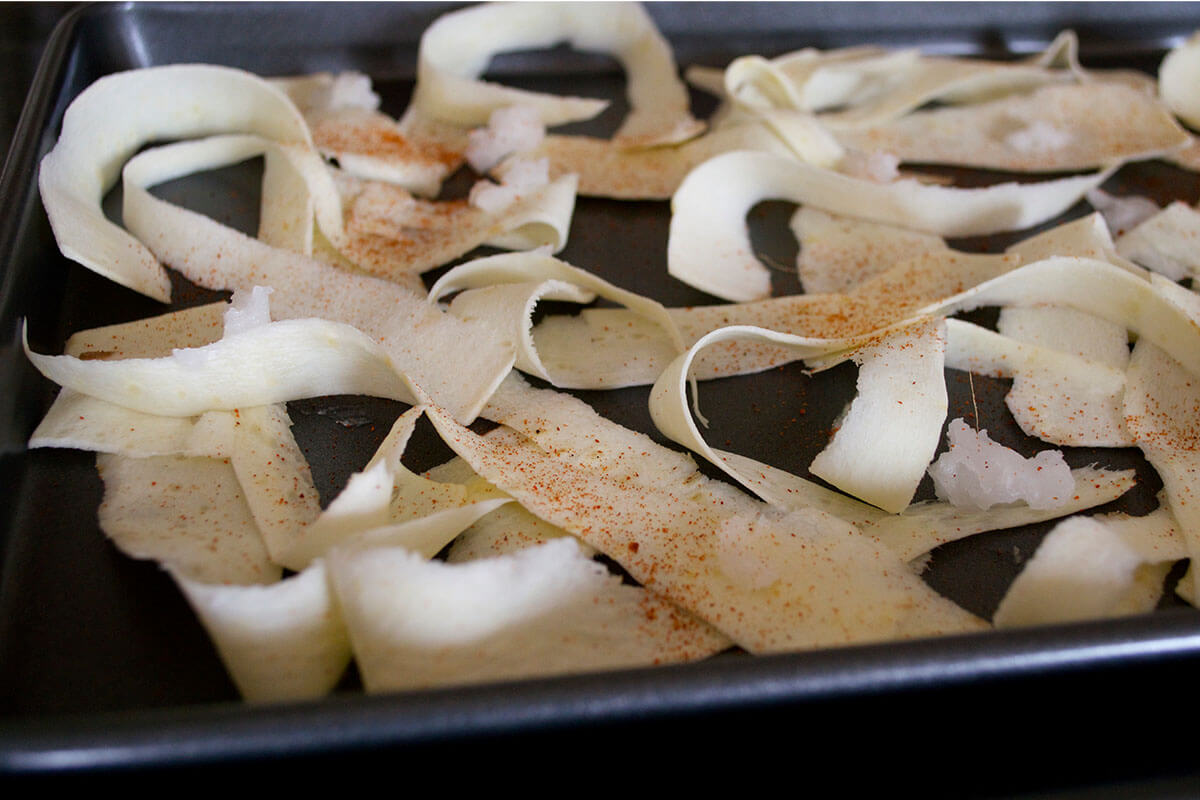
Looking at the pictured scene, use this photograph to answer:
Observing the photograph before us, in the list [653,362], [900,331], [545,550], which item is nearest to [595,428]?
[653,362]

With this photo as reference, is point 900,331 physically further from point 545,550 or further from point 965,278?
point 545,550

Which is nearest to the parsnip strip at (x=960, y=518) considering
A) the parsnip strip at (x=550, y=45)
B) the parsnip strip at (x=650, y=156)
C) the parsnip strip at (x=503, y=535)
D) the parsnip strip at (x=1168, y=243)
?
the parsnip strip at (x=503, y=535)

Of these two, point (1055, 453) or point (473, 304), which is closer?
point (1055, 453)

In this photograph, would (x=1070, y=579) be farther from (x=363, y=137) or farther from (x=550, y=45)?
(x=550, y=45)

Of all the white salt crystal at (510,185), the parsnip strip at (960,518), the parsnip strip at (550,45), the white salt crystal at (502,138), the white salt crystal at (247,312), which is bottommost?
the parsnip strip at (960,518)

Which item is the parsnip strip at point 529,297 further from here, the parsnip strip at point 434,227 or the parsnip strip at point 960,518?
the parsnip strip at point 960,518
